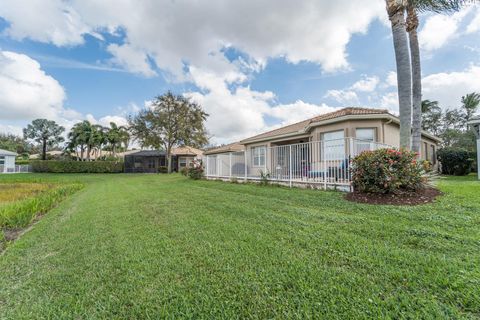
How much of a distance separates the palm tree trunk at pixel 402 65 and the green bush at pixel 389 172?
148 centimetres

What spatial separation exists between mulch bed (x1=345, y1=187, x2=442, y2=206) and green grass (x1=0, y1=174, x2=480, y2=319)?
683 millimetres

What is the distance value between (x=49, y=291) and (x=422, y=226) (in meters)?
5.70

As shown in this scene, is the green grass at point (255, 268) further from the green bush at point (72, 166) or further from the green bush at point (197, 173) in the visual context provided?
the green bush at point (72, 166)

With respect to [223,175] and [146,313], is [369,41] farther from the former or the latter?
[146,313]

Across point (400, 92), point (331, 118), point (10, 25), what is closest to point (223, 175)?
point (331, 118)

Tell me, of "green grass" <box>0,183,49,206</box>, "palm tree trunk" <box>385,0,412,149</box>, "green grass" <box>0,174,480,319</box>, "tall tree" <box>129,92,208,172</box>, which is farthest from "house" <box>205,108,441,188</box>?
"tall tree" <box>129,92,208,172</box>

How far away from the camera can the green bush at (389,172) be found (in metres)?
6.01

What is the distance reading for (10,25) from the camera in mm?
11609

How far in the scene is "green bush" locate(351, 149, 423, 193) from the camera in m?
6.01

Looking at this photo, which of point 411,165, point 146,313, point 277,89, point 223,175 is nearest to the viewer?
point 146,313

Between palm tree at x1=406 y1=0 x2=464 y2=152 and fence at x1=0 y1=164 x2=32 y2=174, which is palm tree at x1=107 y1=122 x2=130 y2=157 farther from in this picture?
palm tree at x1=406 y1=0 x2=464 y2=152

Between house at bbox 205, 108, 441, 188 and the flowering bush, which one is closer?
house at bbox 205, 108, 441, 188

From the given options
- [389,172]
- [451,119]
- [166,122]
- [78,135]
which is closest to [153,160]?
[166,122]

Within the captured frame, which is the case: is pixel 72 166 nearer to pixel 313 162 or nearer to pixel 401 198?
pixel 313 162
